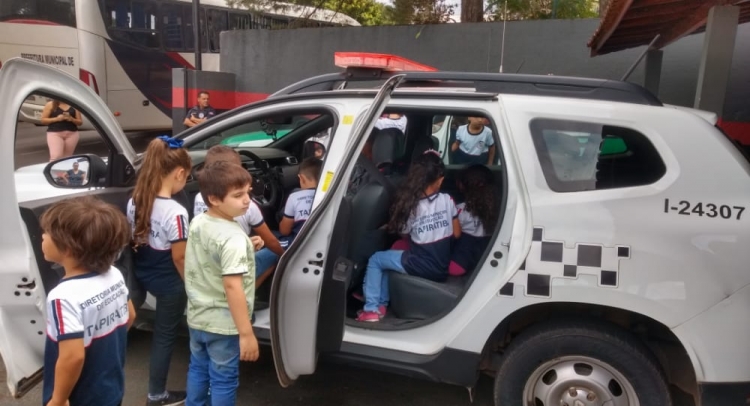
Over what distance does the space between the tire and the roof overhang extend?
7.31 ft

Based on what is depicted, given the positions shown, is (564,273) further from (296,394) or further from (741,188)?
(296,394)

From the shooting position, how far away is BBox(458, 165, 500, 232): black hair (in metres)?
3.51

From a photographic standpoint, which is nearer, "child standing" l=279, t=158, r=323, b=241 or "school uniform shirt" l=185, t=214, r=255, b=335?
"school uniform shirt" l=185, t=214, r=255, b=335

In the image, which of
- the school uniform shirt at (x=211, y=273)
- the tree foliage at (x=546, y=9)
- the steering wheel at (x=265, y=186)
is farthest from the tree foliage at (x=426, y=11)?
the school uniform shirt at (x=211, y=273)

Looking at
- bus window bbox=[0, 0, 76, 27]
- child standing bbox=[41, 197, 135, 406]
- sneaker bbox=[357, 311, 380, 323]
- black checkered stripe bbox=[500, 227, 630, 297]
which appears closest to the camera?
child standing bbox=[41, 197, 135, 406]

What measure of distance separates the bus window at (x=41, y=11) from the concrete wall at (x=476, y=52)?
9.40 feet

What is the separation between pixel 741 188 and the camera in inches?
96.4

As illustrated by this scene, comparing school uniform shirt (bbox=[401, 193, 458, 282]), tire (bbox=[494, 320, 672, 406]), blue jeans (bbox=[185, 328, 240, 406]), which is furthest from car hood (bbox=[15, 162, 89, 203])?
tire (bbox=[494, 320, 672, 406])

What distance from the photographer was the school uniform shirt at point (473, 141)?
5137 mm

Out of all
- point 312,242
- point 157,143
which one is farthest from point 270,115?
point 312,242

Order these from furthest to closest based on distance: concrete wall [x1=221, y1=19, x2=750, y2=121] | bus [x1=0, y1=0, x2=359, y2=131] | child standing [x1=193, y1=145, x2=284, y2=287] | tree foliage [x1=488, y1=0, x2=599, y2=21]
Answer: bus [x1=0, y1=0, x2=359, y2=131], tree foliage [x1=488, y1=0, x2=599, y2=21], concrete wall [x1=221, y1=19, x2=750, y2=121], child standing [x1=193, y1=145, x2=284, y2=287]

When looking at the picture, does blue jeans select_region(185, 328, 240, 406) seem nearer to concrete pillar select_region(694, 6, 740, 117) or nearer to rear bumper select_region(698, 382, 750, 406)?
rear bumper select_region(698, 382, 750, 406)

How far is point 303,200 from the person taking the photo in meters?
3.55

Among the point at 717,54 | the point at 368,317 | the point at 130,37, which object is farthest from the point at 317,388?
the point at 130,37
